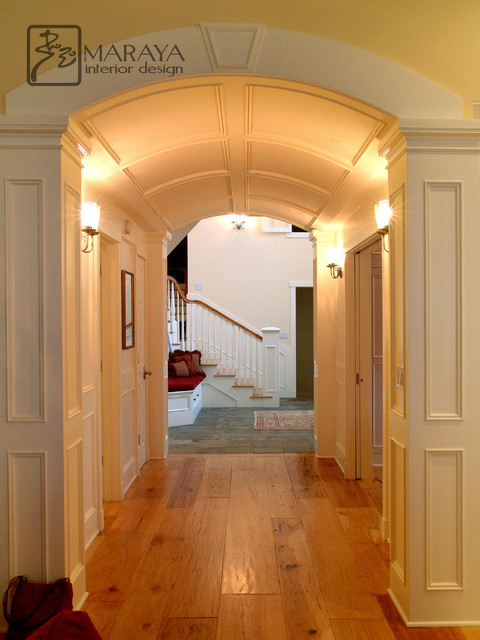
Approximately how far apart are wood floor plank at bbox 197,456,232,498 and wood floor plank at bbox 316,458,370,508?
88 cm

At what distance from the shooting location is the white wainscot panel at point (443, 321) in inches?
93.4

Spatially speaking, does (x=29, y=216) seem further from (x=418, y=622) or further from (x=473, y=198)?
(x=418, y=622)

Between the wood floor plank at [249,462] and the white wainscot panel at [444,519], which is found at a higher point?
the white wainscot panel at [444,519]

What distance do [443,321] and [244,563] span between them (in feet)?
6.03

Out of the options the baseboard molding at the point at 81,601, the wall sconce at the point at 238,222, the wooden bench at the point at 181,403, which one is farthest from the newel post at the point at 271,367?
the baseboard molding at the point at 81,601

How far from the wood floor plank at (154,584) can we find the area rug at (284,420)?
3299 millimetres

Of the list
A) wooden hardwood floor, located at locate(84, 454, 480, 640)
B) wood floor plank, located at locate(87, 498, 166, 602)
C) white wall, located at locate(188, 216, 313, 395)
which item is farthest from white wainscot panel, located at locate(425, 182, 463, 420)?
white wall, located at locate(188, 216, 313, 395)

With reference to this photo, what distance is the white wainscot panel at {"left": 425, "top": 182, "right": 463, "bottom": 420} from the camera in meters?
2.37

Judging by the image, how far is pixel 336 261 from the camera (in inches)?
201

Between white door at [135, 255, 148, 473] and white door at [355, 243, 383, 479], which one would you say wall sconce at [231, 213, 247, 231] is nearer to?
white door at [135, 255, 148, 473]

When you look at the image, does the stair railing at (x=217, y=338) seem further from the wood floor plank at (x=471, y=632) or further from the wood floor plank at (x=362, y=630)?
the wood floor plank at (x=471, y=632)

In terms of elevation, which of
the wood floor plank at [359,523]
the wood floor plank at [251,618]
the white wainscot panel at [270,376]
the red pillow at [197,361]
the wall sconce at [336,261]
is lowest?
the wood floor plank at [359,523]

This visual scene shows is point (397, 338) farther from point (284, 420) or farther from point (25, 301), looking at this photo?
point (284, 420)

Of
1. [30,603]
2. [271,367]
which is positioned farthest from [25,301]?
[271,367]
